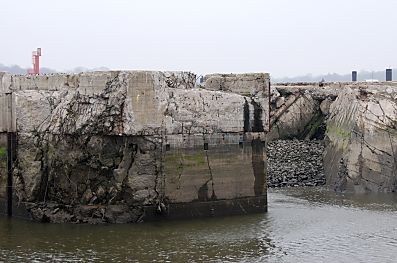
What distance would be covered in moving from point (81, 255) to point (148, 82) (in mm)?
5753

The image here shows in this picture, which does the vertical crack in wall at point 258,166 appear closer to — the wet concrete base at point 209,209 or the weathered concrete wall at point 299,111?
the wet concrete base at point 209,209

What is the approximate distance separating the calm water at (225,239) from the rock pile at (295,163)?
6660mm

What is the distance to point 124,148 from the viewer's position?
70.9ft

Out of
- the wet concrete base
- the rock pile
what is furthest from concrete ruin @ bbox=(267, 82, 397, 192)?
the wet concrete base

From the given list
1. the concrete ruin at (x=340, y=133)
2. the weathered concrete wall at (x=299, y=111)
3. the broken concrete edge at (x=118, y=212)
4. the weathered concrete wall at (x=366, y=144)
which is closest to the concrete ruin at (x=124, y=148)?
the broken concrete edge at (x=118, y=212)

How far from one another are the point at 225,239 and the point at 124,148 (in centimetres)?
411

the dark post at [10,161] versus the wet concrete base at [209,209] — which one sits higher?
the dark post at [10,161]

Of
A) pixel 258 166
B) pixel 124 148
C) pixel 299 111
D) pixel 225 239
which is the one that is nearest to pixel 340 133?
pixel 299 111

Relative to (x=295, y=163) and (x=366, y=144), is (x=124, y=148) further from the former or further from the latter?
(x=295, y=163)

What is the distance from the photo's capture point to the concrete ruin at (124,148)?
21578 mm

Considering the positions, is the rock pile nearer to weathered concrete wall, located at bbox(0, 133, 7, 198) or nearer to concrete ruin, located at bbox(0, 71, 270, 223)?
concrete ruin, located at bbox(0, 71, 270, 223)

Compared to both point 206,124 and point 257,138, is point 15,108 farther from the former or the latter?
point 257,138

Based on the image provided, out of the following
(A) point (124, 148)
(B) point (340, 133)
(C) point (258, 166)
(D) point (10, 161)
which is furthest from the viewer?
(B) point (340, 133)

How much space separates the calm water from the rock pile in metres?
6.66
